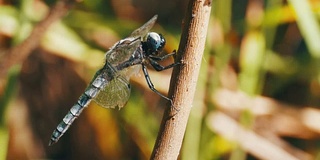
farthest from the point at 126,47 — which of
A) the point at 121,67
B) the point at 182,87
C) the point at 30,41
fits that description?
the point at 182,87

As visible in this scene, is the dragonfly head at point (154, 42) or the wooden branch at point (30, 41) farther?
the wooden branch at point (30, 41)

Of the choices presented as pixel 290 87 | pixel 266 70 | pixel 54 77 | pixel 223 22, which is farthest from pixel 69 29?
pixel 290 87

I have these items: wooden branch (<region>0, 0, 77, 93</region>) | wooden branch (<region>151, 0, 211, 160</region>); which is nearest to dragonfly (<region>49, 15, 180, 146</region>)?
wooden branch (<region>0, 0, 77, 93</region>)

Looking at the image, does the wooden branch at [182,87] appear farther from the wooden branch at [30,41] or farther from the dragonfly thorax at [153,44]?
the wooden branch at [30,41]

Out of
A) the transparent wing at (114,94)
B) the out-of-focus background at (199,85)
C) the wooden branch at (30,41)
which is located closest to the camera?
the transparent wing at (114,94)

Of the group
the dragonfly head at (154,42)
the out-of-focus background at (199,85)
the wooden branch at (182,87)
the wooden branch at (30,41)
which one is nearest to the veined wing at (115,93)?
the dragonfly head at (154,42)

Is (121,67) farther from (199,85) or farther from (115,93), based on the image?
(199,85)

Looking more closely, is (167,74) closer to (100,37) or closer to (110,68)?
(100,37)
